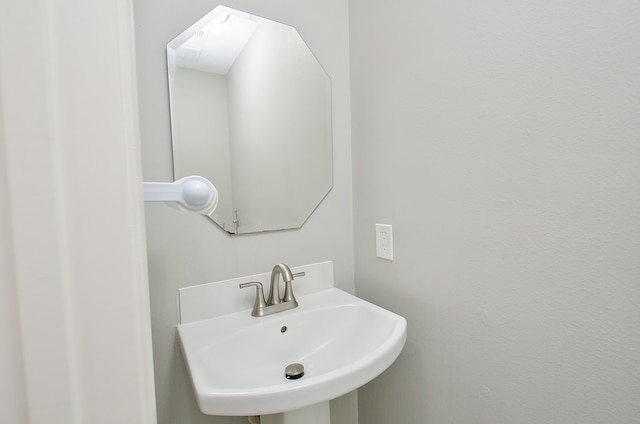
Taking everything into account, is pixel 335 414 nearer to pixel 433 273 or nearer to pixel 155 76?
pixel 433 273

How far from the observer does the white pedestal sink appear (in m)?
0.54

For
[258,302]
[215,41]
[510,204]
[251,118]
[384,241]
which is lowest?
[258,302]

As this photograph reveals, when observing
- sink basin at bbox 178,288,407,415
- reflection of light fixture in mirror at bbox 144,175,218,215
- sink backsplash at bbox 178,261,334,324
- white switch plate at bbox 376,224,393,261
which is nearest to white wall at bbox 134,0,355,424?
sink backsplash at bbox 178,261,334,324

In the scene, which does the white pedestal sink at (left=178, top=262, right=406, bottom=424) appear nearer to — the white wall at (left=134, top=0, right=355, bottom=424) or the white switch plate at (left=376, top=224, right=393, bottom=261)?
the white wall at (left=134, top=0, right=355, bottom=424)

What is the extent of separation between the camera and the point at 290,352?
0.88 m

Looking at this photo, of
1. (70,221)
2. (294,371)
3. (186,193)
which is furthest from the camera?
(294,371)

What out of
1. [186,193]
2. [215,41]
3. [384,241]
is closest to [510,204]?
[384,241]

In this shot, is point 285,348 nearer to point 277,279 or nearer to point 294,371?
point 294,371

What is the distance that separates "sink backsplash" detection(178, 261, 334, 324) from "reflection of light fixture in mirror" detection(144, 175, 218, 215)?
0.62m

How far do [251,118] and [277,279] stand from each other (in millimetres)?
568

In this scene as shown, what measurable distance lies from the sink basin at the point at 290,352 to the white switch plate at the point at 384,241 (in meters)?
0.19

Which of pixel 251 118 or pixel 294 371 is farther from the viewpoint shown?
pixel 251 118

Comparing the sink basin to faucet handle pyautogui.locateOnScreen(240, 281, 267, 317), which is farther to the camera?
faucet handle pyautogui.locateOnScreen(240, 281, 267, 317)

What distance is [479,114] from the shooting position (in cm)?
70
